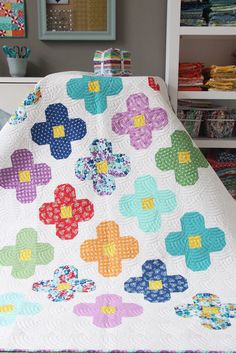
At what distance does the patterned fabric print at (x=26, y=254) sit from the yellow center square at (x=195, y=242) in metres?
0.46

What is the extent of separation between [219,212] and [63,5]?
5.54 ft

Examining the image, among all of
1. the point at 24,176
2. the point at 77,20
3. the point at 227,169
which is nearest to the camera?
the point at 24,176

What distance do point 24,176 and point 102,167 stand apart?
279mm

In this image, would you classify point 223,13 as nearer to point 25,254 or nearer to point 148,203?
point 148,203

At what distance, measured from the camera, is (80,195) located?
1.35m

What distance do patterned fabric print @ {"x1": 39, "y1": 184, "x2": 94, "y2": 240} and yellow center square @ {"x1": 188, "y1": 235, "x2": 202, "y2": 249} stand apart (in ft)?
1.12

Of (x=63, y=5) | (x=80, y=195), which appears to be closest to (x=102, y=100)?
(x=80, y=195)

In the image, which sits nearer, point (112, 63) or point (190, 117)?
point (112, 63)

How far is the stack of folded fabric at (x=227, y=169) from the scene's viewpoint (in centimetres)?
217

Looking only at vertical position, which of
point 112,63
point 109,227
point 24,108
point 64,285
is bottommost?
point 64,285

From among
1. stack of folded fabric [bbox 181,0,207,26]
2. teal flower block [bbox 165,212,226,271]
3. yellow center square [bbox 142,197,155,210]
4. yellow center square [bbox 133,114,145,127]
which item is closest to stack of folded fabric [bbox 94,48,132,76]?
yellow center square [bbox 133,114,145,127]

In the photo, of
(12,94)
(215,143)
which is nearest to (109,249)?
(215,143)

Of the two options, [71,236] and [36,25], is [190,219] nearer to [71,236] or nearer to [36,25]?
[71,236]

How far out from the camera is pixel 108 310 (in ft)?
3.44
